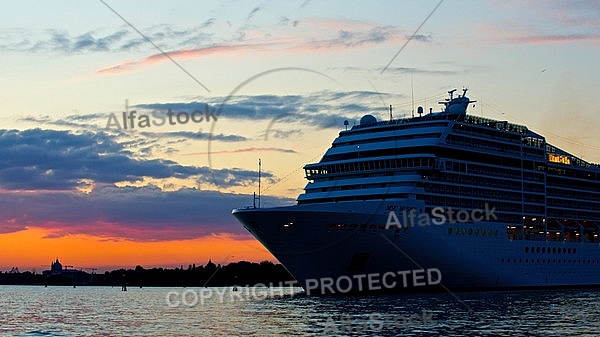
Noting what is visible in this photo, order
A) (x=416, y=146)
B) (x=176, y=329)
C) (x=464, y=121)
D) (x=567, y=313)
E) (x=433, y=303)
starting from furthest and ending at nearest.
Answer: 1. (x=464, y=121)
2. (x=416, y=146)
3. (x=433, y=303)
4. (x=567, y=313)
5. (x=176, y=329)

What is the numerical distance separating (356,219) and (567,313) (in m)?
18.2

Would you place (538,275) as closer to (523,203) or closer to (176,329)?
(523,203)

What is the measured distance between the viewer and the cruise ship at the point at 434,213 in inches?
2879

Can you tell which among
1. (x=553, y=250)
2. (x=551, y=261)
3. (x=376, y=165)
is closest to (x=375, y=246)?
(x=376, y=165)

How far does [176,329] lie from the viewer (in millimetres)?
57125

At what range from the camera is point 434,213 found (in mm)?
78125

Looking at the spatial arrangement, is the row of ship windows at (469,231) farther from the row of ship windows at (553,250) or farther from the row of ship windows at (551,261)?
the row of ship windows at (553,250)

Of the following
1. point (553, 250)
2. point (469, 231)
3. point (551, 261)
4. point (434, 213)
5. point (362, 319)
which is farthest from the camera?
point (553, 250)

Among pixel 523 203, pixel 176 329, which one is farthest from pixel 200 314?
pixel 523 203

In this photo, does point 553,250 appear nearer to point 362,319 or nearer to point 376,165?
point 376,165

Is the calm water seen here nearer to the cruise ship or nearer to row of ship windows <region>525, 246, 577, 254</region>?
the cruise ship

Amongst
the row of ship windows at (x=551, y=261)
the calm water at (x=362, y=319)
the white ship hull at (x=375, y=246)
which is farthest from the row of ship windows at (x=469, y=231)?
the calm water at (x=362, y=319)

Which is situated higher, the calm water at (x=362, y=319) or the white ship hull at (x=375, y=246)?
the white ship hull at (x=375, y=246)

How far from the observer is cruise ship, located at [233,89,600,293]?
2879 inches
